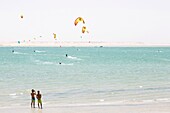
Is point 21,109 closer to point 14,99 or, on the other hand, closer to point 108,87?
point 14,99

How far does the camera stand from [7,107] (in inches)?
991

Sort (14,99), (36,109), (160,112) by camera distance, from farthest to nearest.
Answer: (14,99) → (36,109) → (160,112)

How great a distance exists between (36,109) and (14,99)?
15.6 feet

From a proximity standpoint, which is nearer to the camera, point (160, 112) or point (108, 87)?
point (160, 112)

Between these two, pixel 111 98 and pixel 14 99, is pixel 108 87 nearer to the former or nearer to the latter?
pixel 111 98

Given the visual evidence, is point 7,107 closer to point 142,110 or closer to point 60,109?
point 60,109

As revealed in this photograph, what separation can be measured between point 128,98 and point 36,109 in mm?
7345

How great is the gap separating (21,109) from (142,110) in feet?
22.5

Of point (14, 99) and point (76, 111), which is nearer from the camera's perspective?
point (76, 111)

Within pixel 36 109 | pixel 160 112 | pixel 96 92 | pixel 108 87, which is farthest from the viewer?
pixel 108 87

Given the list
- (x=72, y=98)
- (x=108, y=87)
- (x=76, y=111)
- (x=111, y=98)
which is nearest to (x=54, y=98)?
(x=72, y=98)

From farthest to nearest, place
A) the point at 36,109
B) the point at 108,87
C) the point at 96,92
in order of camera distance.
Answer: the point at 108,87 < the point at 96,92 < the point at 36,109

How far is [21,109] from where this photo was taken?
79.4 feet

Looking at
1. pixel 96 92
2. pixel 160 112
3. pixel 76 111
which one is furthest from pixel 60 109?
pixel 96 92
